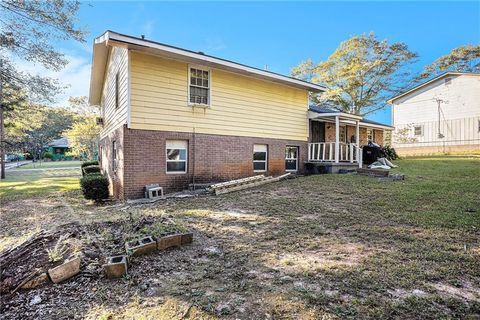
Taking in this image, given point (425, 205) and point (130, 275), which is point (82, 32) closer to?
point (130, 275)

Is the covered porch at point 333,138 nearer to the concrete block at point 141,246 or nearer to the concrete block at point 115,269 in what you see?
the concrete block at point 141,246

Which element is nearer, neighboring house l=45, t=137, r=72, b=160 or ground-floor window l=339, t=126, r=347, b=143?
ground-floor window l=339, t=126, r=347, b=143

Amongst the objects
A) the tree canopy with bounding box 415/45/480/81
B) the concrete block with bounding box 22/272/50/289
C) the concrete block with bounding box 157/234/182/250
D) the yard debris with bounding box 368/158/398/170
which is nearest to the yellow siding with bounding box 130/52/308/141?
the yard debris with bounding box 368/158/398/170

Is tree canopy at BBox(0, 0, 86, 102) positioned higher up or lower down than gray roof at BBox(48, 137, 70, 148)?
higher up

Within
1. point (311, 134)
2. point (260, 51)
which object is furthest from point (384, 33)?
point (311, 134)

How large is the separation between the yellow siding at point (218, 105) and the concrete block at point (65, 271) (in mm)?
6116

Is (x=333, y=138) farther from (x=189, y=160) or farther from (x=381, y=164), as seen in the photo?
(x=189, y=160)

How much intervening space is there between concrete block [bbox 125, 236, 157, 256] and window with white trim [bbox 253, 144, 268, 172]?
323 inches

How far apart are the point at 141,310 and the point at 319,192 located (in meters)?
7.18

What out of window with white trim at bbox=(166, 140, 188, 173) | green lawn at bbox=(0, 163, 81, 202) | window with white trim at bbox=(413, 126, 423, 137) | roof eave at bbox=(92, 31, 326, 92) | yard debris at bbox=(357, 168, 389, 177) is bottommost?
green lawn at bbox=(0, 163, 81, 202)

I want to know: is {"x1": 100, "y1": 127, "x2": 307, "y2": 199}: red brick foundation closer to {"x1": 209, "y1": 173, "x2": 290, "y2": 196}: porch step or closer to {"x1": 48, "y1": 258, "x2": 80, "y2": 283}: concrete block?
{"x1": 209, "y1": 173, "x2": 290, "y2": 196}: porch step

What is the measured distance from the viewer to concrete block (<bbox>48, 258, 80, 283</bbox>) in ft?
10.8

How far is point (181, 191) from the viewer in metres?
9.93

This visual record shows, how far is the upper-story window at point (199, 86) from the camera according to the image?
10.3 metres
